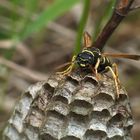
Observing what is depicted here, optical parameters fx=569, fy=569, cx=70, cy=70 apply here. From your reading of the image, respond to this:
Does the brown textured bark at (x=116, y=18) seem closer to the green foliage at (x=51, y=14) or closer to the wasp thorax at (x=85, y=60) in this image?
the wasp thorax at (x=85, y=60)

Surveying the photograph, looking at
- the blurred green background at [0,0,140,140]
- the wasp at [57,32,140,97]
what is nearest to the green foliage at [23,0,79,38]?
the blurred green background at [0,0,140,140]

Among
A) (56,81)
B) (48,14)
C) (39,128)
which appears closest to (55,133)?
(39,128)

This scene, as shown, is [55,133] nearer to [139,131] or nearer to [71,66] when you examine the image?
[71,66]

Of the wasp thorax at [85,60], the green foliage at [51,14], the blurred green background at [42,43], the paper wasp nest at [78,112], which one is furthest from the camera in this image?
the blurred green background at [42,43]

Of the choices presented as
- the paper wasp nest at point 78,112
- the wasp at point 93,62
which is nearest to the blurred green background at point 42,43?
the wasp at point 93,62

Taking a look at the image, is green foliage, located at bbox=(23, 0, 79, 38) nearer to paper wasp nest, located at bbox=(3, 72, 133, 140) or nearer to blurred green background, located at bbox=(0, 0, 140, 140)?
blurred green background, located at bbox=(0, 0, 140, 140)

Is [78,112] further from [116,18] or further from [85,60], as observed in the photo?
[116,18]
